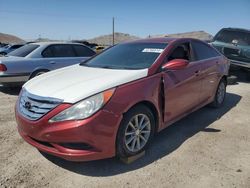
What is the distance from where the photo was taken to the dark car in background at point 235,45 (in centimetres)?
983

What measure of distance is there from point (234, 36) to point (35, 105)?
8.84 metres

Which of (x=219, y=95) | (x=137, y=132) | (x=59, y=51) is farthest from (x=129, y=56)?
(x=59, y=51)

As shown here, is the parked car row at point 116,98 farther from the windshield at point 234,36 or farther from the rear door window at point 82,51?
the windshield at point 234,36

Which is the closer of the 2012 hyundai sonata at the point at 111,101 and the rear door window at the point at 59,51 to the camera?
the 2012 hyundai sonata at the point at 111,101

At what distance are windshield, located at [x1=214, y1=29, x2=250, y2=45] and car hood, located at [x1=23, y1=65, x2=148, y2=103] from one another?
752 cm

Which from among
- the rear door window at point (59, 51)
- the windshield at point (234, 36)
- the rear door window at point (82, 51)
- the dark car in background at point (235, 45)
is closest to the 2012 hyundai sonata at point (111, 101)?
the rear door window at point (59, 51)

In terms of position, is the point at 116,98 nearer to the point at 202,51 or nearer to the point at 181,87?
the point at 181,87

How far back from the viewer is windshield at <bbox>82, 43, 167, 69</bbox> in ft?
13.7

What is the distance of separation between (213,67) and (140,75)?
2.44 metres

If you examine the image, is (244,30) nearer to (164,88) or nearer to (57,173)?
→ (164,88)

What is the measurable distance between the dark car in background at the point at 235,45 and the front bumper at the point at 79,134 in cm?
787

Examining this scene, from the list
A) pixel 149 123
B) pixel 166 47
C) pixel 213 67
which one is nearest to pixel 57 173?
pixel 149 123

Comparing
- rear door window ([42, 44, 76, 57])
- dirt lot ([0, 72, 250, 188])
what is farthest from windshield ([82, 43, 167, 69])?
rear door window ([42, 44, 76, 57])

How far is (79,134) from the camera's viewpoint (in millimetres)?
3080
